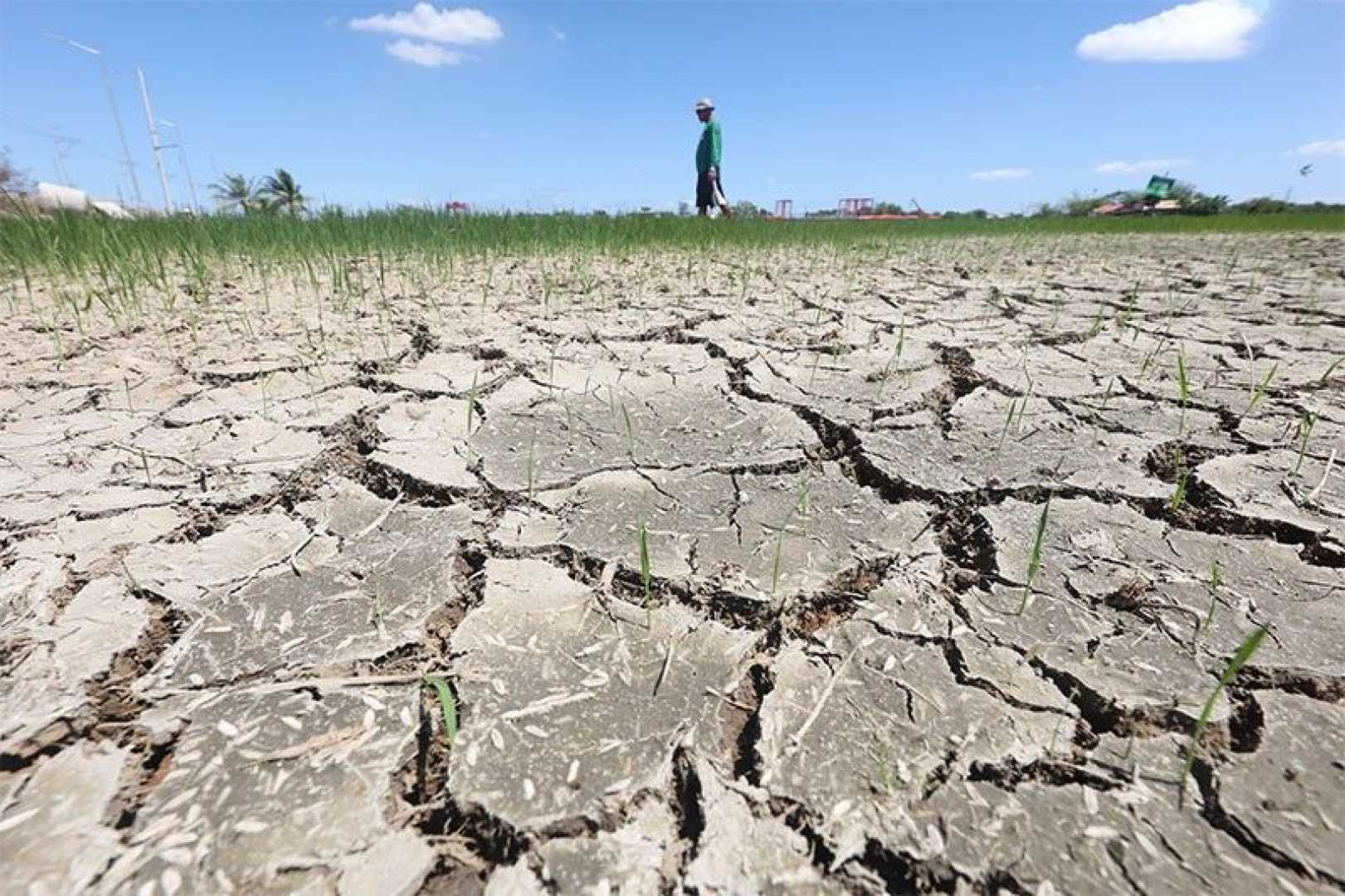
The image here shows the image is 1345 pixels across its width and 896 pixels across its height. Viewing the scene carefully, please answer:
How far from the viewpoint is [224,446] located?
5.31 feet

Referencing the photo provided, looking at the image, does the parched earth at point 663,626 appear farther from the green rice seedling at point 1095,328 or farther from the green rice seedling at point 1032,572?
the green rice seedling at point 1095,328

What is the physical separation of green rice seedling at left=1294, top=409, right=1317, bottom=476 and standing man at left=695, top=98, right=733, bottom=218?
6.31m

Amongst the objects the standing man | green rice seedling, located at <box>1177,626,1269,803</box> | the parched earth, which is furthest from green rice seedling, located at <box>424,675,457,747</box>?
the standing man

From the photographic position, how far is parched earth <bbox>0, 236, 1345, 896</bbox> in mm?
708

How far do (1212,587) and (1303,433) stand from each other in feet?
3.14

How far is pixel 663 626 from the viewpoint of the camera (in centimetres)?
106

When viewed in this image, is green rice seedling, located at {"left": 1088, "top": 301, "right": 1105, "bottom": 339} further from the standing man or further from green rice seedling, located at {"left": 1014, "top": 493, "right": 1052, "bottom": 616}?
the standing man

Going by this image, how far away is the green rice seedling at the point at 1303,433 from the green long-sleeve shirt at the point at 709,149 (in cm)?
646

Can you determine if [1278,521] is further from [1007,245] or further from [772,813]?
[1007,245]

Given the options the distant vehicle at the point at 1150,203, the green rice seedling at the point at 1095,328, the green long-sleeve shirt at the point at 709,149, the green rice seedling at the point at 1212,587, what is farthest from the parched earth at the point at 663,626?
the distant vehicle at the point at 1150,203

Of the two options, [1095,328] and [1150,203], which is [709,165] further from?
[1150,203]

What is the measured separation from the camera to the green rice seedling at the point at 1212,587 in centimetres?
104

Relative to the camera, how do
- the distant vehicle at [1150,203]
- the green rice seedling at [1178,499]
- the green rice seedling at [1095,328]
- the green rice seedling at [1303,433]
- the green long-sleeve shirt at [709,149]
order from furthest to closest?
the distant vehicle at [1150,203] → the green long-sleeve shirt at [709,149] → the green rice seedling at [1095,328] → the green rice seedling at [1303,433] → the green rice seedling at [1178,499]

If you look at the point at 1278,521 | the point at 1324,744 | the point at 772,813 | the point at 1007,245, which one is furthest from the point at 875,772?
the point at 1007,245
